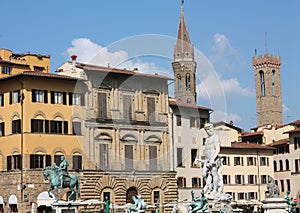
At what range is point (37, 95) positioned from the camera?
47.1 metres

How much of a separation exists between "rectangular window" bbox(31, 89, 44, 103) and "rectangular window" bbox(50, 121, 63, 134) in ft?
6.09

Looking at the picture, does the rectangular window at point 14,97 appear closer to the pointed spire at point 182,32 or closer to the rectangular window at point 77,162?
the rectangular window at point 77,162

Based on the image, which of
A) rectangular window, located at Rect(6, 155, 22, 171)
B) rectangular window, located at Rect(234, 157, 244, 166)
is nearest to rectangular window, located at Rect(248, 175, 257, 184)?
rectangular window, located at Rect(234, 157, 244, 166)

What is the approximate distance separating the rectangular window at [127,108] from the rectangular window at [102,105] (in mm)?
1901

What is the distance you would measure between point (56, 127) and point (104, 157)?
467 centimetres

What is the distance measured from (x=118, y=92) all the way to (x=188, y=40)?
264 feet

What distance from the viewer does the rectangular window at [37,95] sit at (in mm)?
46781

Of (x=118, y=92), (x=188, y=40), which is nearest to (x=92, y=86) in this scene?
(x=118, y=92)

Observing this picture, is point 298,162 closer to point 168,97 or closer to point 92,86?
point 168,97

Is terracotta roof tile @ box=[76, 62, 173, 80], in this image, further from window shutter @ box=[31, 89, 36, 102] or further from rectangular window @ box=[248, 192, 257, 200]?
rectangular window @ box=[248, 192, 257, 200]

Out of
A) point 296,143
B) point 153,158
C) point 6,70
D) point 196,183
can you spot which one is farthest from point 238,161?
point 6,70

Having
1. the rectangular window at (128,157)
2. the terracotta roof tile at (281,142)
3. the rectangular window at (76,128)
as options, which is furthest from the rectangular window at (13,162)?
the terracotta roof tile at (281,142)

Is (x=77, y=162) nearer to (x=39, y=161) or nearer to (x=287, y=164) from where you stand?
(x=39, y=161)

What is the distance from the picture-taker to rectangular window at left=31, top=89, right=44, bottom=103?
46.8m
